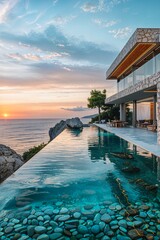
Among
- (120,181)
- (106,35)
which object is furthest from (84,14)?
(120,181)

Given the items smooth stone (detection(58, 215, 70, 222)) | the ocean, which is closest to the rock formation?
the ocean

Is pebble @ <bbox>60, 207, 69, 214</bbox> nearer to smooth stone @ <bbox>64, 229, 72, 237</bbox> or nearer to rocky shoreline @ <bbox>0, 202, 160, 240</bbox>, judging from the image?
rocky shoreline @ <bbox>0, 202, 160, 240</bbox>

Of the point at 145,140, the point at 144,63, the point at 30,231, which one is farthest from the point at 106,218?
the point at 144,63

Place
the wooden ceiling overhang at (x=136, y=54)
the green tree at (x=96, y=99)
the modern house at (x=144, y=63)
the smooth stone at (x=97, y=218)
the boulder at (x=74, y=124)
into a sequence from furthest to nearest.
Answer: the green tree at (x=96, y=99) < the boulder at (x=74, y=124) < the wooden ceiling overhang at (x=136, y=54) < the modern house at (x=144, y=63) < the smooth stone at (x=97, y=218)

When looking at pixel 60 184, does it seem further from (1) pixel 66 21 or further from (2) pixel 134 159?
(1) pixel 66 21

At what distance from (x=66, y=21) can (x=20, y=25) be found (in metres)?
3.23

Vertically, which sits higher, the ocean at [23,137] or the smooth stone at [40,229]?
the smooth stone at [40,229]

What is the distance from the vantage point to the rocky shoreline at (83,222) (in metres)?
3.32

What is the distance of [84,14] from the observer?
14.6 m

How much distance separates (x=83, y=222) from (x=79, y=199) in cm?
91

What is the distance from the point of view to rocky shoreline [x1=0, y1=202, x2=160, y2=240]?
3322mm

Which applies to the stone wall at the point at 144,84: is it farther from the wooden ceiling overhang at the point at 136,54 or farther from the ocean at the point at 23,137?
the ocean at the point at 23,137

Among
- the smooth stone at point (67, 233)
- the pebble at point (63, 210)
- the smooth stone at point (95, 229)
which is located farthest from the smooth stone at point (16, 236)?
the smooth stone at point (95, 229)

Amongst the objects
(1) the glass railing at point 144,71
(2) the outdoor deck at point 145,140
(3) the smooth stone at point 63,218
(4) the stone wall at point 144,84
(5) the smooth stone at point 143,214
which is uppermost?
(1) the glass railing at point 144,71
